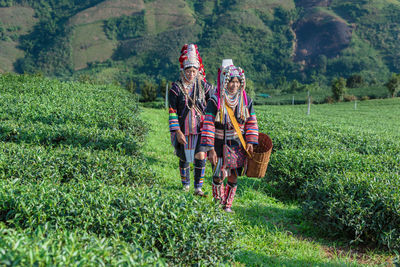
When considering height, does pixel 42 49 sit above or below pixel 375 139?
above

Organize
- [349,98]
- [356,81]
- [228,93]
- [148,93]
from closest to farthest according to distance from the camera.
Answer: [228,93] → [349,98] → [148,93] → [356,81]

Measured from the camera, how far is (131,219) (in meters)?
3.06

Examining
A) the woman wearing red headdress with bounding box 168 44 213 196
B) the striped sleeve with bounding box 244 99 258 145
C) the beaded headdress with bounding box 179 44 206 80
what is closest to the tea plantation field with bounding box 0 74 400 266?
the woman wearing red headdress with bounding box 168 44 213 196

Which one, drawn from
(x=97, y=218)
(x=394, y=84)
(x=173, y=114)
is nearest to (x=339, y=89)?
(x=394, y=84)

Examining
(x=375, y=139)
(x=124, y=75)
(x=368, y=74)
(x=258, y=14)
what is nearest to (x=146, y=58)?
(x=124, y=75)

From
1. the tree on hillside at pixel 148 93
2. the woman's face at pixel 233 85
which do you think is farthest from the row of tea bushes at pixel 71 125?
the tree on hillside at pixel 148 93

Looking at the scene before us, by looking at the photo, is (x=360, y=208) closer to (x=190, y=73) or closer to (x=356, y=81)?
(x=190, y=73)

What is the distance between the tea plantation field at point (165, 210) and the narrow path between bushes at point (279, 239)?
0.06 ft

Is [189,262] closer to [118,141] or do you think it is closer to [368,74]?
[118,141]

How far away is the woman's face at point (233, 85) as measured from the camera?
4.42m

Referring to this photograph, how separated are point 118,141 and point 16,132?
217cm

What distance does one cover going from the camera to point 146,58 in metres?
129

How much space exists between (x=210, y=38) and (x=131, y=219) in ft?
453

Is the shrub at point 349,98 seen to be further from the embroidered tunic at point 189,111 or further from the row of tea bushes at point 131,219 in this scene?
the row of tea bushes at point 131,219
